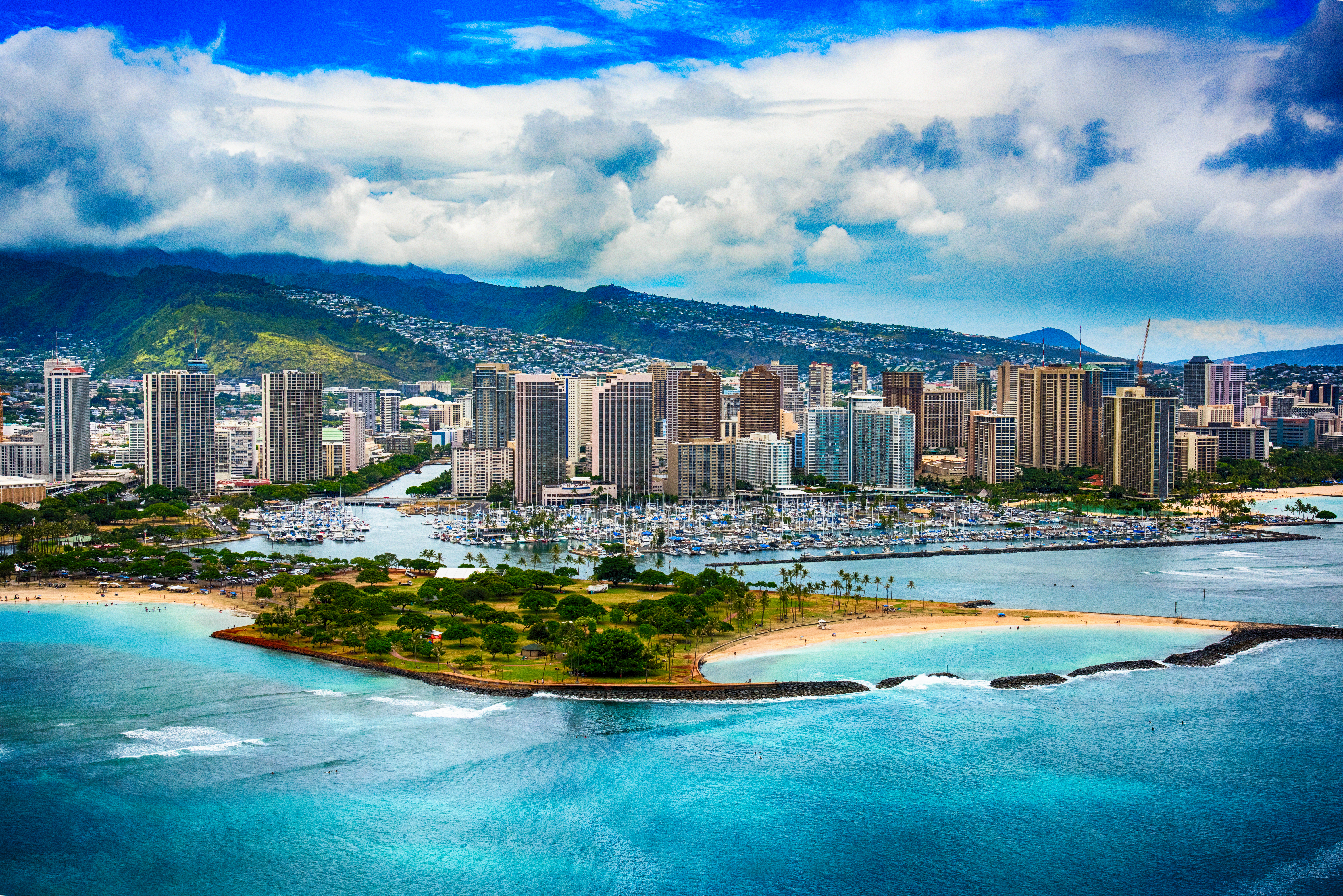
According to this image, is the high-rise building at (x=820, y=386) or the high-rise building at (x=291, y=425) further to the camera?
the high-rise building at (x=820, y=386)

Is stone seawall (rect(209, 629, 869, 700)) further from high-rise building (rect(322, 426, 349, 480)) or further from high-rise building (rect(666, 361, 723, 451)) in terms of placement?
high-rise building (rect(666, 361, 723, 451))

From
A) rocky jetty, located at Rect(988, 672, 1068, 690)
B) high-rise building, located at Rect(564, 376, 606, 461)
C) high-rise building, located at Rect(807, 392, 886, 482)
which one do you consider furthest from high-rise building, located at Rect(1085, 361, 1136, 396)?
rocky jetty, located at Rect(988, 672, 1068, 690)

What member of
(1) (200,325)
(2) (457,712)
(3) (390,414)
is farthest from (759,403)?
(1) (200,325)

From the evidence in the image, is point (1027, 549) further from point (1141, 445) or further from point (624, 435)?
point (624, 435)

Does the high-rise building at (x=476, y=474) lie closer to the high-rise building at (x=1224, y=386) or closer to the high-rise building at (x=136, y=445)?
the high-rise building at (x=136, y=445)

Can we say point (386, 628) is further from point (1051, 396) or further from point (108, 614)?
point (1051, 396)

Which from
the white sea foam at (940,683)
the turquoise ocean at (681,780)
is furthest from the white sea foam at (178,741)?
the white sea foam at (940,683)

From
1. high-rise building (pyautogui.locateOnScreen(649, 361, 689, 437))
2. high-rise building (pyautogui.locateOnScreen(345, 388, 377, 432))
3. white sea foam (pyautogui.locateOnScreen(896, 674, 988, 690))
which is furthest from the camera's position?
high-rise building (pyautogui.locateOnScreen(345, 388, 377, 432))
